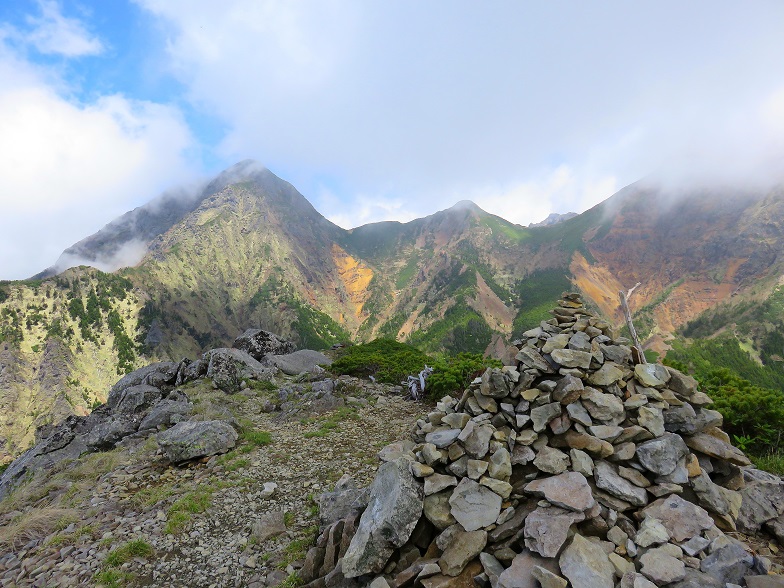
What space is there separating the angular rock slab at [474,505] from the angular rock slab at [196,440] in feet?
36.1

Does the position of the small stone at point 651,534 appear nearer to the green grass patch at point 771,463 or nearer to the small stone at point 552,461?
the small stone at point 552,461

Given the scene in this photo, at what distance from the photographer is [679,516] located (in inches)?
228

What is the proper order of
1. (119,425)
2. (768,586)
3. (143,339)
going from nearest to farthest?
(768,586), (119,425), (143,339)

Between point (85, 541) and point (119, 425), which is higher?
point (119, 425)

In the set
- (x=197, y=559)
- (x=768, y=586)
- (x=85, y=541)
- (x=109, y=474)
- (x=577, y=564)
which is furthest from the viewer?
(x=109, y=474)

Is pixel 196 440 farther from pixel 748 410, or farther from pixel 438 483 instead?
pixel 748 410

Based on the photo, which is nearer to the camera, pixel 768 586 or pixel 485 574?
pixel 768 586

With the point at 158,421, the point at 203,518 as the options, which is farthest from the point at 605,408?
the point at 158,421

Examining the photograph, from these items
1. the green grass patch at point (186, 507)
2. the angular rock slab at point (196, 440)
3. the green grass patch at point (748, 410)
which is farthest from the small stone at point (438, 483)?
the angular rock slab at point (196, 440)

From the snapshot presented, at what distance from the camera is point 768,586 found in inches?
181

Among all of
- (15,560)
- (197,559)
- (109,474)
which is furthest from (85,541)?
(109,474)

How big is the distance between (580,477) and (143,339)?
196 m

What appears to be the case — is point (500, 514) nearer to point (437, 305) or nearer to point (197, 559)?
point (197, 559)

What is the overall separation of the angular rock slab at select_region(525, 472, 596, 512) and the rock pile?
12371 mm
